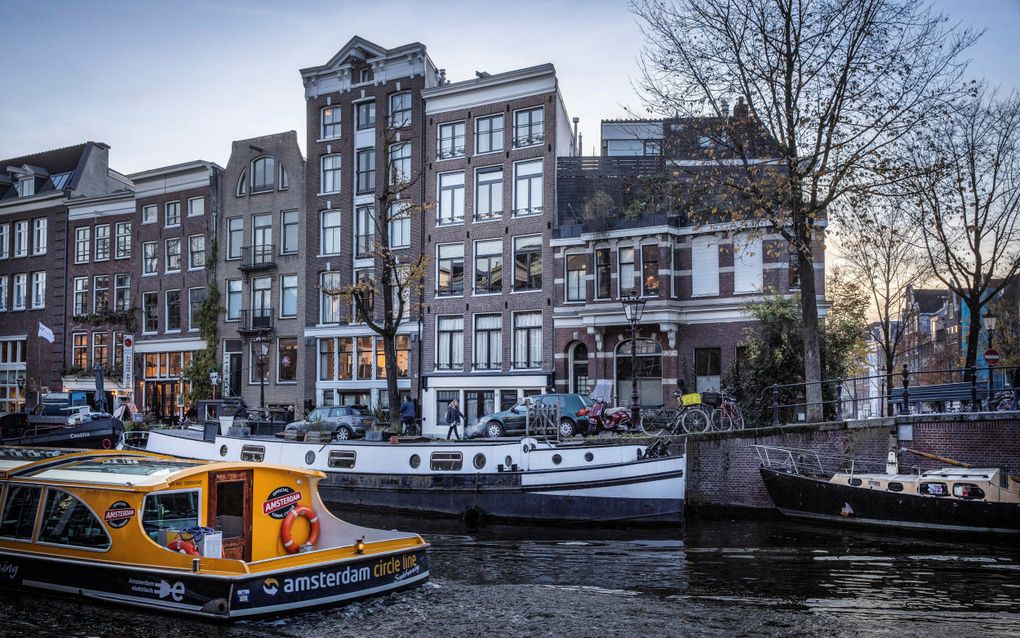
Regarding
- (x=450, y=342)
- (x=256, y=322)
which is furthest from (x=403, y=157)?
(x=256, y=322)

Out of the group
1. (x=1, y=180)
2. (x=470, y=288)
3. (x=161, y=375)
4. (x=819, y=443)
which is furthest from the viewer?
(x=1, y=180)

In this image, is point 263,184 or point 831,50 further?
point 263,184

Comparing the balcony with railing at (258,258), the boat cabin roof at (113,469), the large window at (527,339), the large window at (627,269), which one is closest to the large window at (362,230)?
the balcony with railing at (258,258)

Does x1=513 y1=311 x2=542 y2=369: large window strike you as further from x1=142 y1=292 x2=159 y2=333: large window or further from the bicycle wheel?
x1=142 y1=292 x2=159 y2=333: large window

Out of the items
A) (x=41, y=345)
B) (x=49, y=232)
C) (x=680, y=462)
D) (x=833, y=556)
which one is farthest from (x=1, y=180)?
(x=833, y=556)

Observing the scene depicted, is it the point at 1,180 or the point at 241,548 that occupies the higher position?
the point at 1,180

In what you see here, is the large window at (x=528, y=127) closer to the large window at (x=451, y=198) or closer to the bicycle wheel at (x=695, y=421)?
the large window at (x=451, y=198)

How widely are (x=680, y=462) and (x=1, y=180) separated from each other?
56524 mm

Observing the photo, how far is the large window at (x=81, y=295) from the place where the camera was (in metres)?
51.9

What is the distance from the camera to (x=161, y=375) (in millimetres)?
→ 47750

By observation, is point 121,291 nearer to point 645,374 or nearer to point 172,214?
point 172,214

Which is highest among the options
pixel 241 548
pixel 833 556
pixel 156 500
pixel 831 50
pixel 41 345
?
pixel 831 50

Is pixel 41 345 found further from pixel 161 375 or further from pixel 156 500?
pixel 156 500

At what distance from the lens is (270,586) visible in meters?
11.0
